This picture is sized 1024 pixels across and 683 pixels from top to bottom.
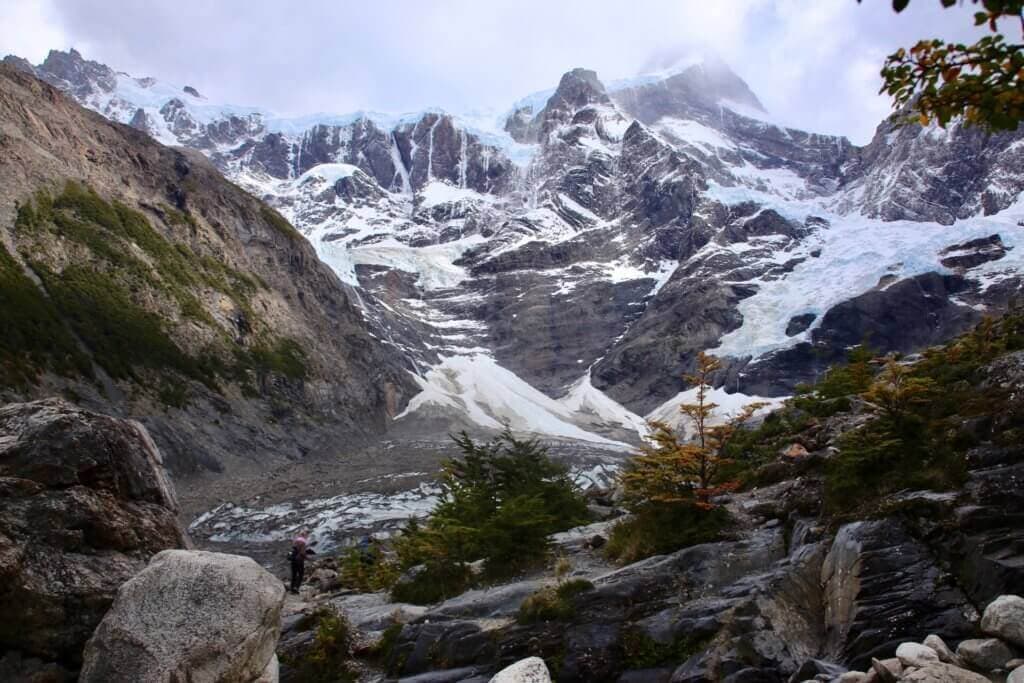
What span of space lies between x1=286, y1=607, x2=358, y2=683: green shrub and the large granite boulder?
289 cm

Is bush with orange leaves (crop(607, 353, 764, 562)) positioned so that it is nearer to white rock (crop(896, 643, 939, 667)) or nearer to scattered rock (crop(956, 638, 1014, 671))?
white rock (crop(896, 643, 939, 667))

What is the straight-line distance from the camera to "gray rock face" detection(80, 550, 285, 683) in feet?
29.6

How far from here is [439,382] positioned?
173250mm

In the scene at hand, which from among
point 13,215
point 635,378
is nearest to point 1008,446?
point 13,215

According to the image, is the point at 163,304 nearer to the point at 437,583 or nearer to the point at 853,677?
the point at 437,583

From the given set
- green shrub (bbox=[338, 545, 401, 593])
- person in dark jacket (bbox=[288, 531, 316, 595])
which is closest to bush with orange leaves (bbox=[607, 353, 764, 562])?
green shrub (bbox=[338, 545, 401, 593])

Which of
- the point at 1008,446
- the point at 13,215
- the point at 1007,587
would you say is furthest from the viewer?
the point at 13,215

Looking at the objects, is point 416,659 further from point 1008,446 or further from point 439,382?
point 439,382

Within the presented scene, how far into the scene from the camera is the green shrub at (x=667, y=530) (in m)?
11.8

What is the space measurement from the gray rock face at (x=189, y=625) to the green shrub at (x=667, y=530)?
5935mm

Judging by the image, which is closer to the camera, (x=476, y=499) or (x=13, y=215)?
(x=476, y=499)

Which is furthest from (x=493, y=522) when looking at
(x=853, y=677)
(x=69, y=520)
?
(x=853, y=677)

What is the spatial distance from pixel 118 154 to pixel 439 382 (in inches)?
3276

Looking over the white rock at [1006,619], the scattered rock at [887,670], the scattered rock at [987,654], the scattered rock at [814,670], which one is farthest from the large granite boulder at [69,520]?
the white rock at [1006,619]
